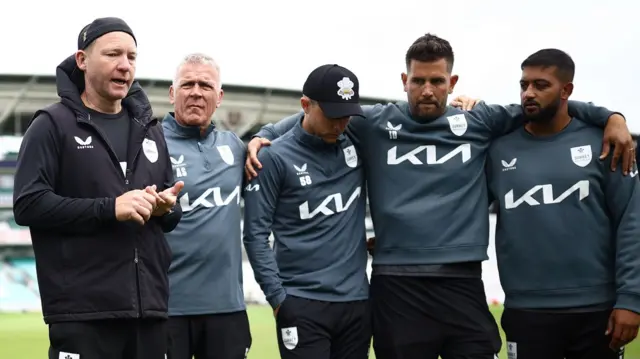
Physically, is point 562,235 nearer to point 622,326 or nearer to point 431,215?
point 622,326

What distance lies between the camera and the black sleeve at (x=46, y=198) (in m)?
3.32

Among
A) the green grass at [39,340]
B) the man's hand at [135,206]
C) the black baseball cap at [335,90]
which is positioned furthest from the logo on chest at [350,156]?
the green grass at [39,340]

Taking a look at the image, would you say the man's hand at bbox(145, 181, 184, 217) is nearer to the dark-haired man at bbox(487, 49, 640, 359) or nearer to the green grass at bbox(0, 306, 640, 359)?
the dark-haired man at bbox(487, 49, 640, 359)

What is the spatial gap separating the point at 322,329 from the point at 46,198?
5.89 ft

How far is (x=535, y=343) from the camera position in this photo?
182 inches

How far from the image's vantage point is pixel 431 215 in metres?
4.62

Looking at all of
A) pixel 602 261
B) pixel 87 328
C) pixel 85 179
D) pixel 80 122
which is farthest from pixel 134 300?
pixel 602 261

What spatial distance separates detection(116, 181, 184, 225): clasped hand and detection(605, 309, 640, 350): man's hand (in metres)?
2.47

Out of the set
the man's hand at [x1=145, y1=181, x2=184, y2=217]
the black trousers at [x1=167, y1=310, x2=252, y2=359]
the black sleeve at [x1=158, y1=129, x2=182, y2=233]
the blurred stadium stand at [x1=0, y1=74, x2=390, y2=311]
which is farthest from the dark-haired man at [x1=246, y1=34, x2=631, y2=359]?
the blurred stadium stand at [x1=0, y1=74, x2=390, y2=311]

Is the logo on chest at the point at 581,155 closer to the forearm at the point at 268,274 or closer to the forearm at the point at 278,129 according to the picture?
the forearm at the point at 278,129

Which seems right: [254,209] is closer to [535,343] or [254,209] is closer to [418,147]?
[418,147]

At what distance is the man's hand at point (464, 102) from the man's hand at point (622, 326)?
1.36m

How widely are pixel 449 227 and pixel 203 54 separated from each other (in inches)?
67.2

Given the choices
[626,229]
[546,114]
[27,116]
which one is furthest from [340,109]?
[27,116]
